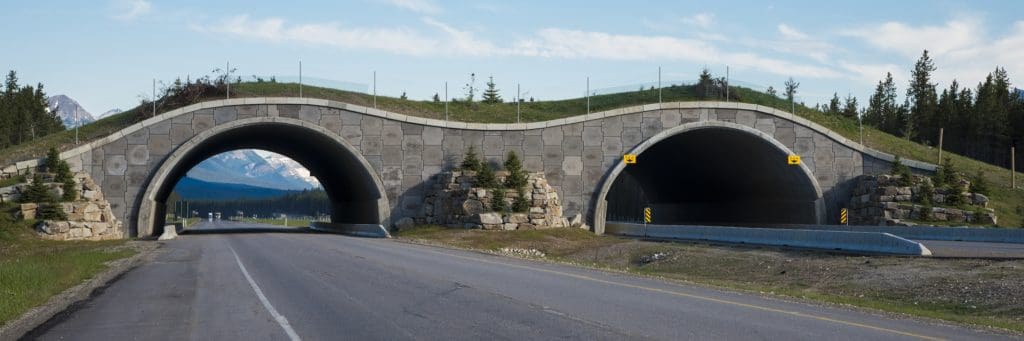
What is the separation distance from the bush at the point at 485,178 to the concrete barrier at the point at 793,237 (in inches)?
325

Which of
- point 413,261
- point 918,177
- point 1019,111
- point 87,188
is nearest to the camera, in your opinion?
point 413,261

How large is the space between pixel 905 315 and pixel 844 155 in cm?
4317

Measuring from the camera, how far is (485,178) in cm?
5119

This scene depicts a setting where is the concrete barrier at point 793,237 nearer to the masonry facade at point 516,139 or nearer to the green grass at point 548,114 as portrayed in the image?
the masonry facade at point 516,139

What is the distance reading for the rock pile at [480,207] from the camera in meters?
50.3

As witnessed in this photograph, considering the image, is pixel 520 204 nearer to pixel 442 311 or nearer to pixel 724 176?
pixel 724 176

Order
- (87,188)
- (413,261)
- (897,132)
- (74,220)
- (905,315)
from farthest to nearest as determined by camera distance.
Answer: (897,132) < (87,188) < (74,220) < (413,261) < (905,315)

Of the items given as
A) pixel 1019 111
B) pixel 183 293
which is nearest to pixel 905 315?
pixel 183 293

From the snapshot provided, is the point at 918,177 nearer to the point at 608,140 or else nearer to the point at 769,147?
the point at 769,147

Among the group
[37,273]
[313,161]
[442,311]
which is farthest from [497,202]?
[442,311]

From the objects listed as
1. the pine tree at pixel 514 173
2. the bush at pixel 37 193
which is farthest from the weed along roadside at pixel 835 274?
the bush at pixel 37 193

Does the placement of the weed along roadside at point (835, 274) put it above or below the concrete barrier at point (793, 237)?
below

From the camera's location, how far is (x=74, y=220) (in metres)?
44.8

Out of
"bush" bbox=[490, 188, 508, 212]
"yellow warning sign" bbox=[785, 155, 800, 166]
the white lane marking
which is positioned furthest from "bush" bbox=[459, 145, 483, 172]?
the white lane marking
